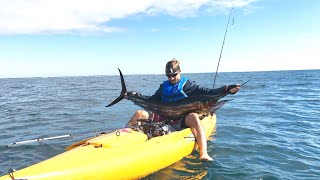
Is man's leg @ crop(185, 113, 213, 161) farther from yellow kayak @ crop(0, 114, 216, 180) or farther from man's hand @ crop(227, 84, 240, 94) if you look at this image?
man's hand @ crop(227, 84, 240, 94)

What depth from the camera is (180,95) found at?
7.69m

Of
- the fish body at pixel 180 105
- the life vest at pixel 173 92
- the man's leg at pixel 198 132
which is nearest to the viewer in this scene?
the man's leg at pixel 198 132

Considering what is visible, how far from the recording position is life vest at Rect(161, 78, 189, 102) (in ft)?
25.2

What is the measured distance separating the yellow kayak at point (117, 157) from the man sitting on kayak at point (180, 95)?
0.96 feet

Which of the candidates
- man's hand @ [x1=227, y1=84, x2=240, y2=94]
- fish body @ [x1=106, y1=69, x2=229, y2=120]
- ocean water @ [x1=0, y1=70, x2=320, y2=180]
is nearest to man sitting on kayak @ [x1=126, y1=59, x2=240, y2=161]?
fish body @ [x1=106, y1=69, x2=229, y2=120]

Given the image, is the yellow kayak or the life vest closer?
the yellow kayak

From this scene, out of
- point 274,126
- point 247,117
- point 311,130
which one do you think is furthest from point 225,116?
point 311,130

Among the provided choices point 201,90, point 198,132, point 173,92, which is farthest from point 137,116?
point 201,90

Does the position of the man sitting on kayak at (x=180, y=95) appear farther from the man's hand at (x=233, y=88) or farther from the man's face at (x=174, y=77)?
the man's hand at (x=233, y=88)

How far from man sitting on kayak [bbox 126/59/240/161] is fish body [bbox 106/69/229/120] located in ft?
0.37

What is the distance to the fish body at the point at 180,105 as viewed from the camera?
7488 millimetres

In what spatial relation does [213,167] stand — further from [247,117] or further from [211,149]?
[247,117]

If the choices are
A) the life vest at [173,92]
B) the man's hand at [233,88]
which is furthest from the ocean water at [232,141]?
the man's hand at [233,88]

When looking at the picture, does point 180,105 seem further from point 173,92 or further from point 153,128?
point 153,128
